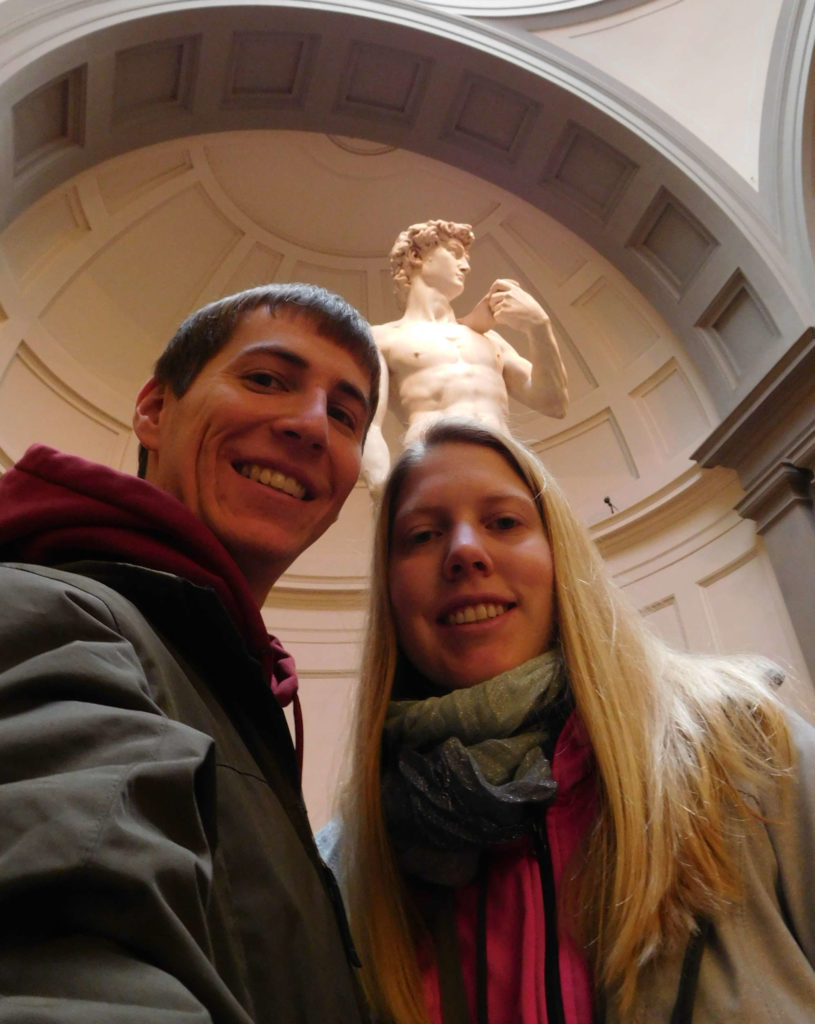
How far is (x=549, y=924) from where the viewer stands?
2.85ft

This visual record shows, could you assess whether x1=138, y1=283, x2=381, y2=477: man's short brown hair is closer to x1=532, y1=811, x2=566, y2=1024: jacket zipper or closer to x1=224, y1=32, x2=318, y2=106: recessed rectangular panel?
x1=532, y1=811, x2=566, y2=1024: jacket zipper

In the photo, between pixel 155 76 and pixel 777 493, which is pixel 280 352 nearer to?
pixel 777 493

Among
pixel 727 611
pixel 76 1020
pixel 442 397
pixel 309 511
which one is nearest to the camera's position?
pixel 76 1020

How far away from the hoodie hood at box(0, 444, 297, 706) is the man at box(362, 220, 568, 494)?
2079 millimetres

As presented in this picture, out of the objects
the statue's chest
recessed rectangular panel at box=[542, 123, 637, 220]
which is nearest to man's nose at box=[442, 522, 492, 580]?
the statue's chest

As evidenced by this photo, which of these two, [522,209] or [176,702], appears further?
[522,209]

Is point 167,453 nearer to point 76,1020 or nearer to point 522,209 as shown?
point 76,1020

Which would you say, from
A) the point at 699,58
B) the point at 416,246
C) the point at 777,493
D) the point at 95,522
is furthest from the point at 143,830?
the point at 699,58

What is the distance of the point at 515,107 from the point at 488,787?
5.65 meters

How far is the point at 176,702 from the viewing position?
65 cm

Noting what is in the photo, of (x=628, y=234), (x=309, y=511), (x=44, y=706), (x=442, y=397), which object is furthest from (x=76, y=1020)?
(x=628, y=234)

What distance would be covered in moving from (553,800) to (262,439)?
566mm

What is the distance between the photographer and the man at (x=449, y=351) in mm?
3203

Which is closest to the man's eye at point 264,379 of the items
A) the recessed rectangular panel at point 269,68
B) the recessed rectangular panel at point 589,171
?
the recessed rectangular panel at point 269,68
